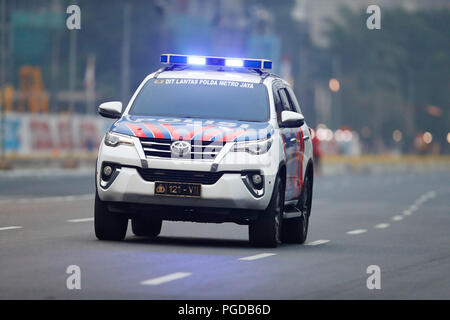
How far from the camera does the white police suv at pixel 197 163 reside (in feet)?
51.4

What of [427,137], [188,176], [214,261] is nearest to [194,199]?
[188,176]

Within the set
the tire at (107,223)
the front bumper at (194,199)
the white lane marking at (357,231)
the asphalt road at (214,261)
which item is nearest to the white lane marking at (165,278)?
the asphalt road at (214,261)

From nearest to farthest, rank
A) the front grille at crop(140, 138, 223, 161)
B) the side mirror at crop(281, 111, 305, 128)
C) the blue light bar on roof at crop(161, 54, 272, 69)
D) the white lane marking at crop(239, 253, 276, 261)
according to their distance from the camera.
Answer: the white lane marking at crop(239, 253, 276, 261), the front grille at crop(140, 138, 223, 161), the side mirror at crop(281, 111, 305, 128), the blue light bar on roof at crop(161, 54, 272, 69)

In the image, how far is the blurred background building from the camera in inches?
4355

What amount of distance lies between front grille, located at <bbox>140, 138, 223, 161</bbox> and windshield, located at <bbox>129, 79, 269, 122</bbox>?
36.6 inches

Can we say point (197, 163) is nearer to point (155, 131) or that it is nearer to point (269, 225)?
point (155, 131)

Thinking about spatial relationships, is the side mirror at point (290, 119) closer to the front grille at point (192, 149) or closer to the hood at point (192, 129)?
the hood at point (192, 129)

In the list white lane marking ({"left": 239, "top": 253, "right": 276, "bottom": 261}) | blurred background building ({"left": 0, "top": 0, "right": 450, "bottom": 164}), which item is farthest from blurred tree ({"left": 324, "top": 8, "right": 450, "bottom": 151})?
white lane marking ({"left": 239, "top": 253, "right": 276, "bottom": 261})

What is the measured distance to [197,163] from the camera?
15.7 meters

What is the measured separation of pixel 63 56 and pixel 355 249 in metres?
119

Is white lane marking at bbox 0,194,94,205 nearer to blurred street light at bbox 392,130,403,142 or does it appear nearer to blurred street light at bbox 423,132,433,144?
blurred street light at bbox 423,132,433,144

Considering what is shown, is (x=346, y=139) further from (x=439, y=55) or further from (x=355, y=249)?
(x=355, y=249)

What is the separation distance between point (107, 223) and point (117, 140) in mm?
968
